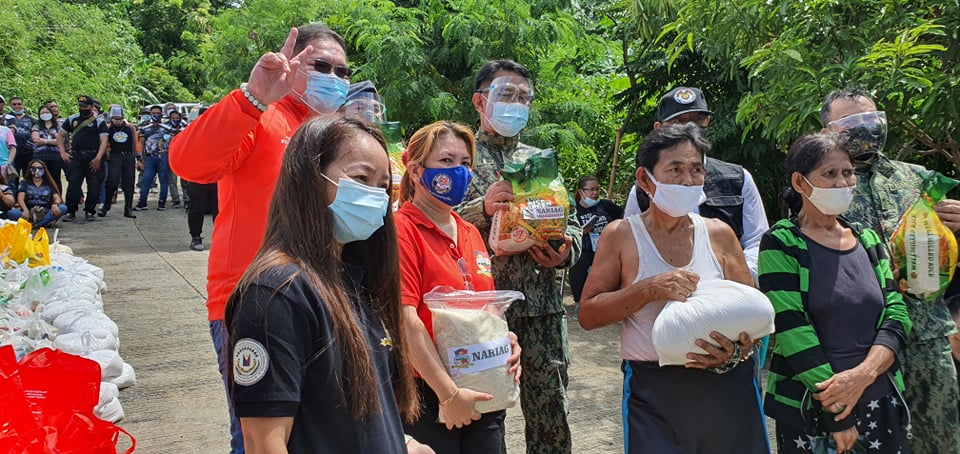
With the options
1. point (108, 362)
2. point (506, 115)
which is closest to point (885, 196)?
point (506, 115)

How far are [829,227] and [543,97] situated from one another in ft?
18.7

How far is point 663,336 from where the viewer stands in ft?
8.91

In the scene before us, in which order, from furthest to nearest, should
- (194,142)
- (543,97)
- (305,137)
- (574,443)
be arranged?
(543,97), (574,443), (194,142), (305,137)

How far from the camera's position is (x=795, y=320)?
296 centimetres

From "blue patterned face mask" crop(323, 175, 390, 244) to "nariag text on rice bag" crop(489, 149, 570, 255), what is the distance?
1357 millimetres

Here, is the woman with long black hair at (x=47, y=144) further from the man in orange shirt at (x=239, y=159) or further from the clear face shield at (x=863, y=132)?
A: the clear face shield at (x=863, y=132)

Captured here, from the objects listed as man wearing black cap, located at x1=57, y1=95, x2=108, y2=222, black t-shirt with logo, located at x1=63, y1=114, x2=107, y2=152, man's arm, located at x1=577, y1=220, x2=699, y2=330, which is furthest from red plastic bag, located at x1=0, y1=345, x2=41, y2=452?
black t-shirt with logo, located at x1=63, y1=114, x2=107, y2=152

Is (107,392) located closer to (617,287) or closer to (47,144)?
(617,287)

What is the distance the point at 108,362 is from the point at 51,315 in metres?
0.79

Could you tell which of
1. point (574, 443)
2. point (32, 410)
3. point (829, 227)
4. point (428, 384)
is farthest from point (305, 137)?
point (574, 443)

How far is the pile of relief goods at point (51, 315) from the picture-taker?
4727 mm

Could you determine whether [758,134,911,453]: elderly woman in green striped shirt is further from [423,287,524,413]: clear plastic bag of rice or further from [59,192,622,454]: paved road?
[59,192,622,454]: paved road

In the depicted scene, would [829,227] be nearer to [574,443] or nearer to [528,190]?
[528,190]

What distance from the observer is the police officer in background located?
1330cm
